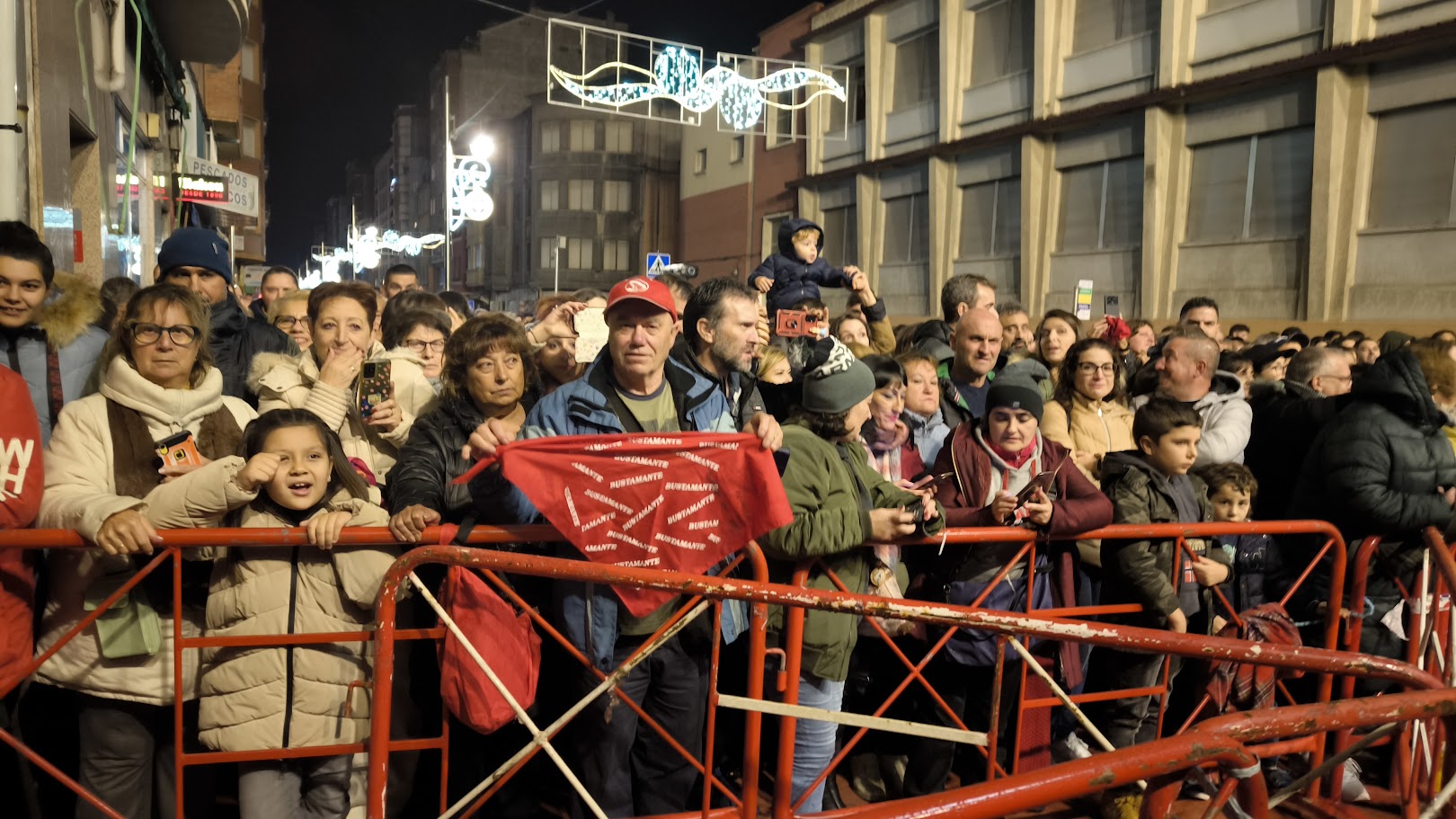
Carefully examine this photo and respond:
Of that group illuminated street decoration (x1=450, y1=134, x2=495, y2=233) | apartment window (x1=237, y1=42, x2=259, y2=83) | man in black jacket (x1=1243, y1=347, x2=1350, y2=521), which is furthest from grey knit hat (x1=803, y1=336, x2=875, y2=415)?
apartment window (x1=237, y1=42, x2=259, y2=83)

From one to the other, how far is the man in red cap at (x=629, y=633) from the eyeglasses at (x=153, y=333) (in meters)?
1.23

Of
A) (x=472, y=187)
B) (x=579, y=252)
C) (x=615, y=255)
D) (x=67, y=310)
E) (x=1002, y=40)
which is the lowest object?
(x=67, y=310)

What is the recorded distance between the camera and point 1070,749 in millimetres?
4137

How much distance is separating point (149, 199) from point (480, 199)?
51.1 ft

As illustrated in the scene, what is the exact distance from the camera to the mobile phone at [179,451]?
3139 millimetres

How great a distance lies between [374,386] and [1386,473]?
187 inches

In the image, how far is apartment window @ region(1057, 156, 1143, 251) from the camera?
18.4 m

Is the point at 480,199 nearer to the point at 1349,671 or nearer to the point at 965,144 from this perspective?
the point at 965,144

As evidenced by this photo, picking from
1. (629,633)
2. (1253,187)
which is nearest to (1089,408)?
(629,633)

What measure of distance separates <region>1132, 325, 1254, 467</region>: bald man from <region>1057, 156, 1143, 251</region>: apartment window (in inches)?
566

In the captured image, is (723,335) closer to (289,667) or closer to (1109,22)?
(289,667)

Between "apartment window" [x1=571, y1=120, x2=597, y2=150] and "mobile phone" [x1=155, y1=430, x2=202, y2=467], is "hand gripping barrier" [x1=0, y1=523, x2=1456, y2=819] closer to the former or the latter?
"mobile phone" [x1=155, y1=430, x2=202, y2=467]

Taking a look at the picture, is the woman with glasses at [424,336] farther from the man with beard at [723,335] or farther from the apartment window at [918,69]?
the apartment window at [918,69]

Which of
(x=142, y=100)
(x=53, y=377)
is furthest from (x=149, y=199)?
(x=53, y=377)
